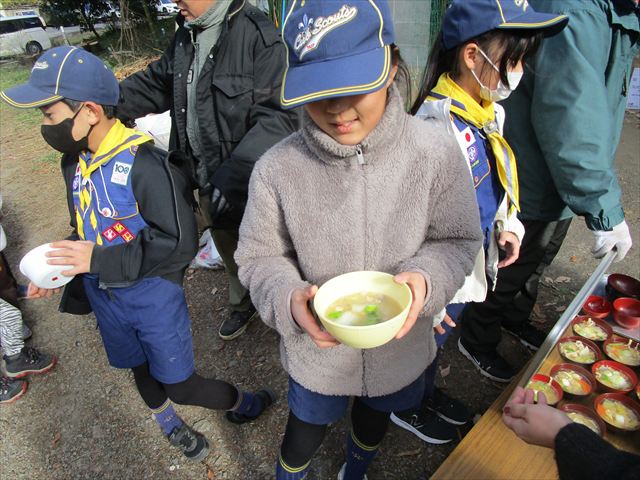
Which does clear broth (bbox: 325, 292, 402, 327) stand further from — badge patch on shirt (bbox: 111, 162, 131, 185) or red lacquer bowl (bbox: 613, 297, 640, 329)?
red lacquer bowl (bbox: 613, 297, 640, 329)

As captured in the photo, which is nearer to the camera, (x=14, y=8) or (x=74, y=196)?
(x=74, y=196)

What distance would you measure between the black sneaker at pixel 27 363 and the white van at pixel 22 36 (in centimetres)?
2280

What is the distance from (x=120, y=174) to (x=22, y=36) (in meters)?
25.2

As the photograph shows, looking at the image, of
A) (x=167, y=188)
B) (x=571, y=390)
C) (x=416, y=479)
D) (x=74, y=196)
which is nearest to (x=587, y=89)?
(x=571, y=390)

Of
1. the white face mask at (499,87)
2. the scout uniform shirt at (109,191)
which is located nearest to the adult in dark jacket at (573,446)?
the white face mask at (499,87)

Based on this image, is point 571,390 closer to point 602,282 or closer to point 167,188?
point 602,282

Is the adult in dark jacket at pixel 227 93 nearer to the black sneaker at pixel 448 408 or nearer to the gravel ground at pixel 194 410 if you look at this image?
the gravel ground at pixel 194 410

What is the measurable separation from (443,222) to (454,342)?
211 cm

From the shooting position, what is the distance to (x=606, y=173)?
1950 mm

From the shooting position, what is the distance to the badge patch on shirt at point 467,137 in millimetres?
1677

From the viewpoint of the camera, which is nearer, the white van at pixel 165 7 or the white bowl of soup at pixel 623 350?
the white bowl of soup at pixel 623 350

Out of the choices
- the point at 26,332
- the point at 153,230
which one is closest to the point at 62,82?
the point at 153,230

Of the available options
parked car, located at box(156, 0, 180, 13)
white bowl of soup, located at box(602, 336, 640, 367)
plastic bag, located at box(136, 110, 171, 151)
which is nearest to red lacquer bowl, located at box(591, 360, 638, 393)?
white bowl of soup, located at box(602, 336, 640, 367)

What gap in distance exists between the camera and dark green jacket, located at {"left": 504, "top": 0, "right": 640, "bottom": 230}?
6.08ft
